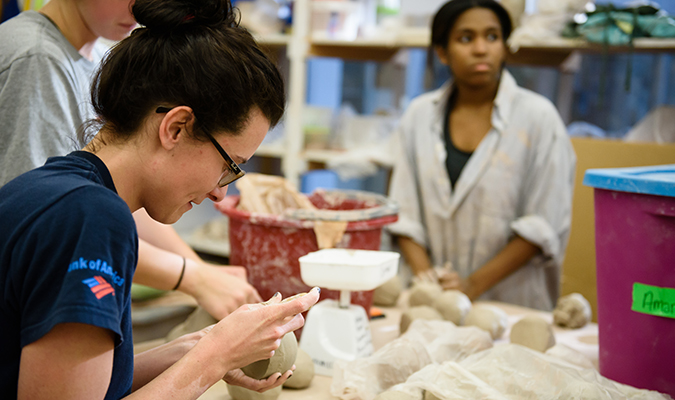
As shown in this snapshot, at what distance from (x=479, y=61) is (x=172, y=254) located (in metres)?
1.30

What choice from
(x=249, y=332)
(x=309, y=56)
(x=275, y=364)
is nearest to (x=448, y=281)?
(x=275, y=364)

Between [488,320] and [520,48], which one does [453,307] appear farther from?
[520,48]

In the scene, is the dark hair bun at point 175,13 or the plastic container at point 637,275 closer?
the dark hair bun at point 175,13

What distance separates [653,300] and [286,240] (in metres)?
0.71

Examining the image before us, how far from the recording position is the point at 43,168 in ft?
2.19

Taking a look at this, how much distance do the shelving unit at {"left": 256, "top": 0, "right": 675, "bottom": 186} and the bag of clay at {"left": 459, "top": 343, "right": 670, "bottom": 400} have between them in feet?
5.97

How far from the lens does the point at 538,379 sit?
0.96 m

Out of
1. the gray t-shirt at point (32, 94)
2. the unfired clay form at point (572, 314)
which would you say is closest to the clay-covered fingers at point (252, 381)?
the gray t-shirt at point (32, 94)

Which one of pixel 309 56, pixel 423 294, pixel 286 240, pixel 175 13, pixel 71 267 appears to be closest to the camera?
pixel 71 267

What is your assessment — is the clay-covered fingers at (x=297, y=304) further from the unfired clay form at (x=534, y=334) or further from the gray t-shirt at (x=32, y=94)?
the unfired clay form at (x=534, y=334)

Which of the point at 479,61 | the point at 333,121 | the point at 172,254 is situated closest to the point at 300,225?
the point at 172,254

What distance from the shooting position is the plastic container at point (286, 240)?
121 centimetres

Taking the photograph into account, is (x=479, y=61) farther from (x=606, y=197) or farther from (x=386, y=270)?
(x=386, y=270)

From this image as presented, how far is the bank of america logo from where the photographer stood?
579mm
